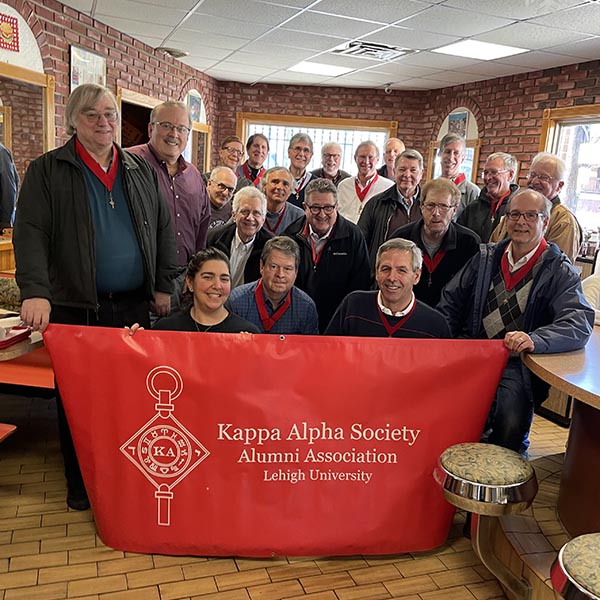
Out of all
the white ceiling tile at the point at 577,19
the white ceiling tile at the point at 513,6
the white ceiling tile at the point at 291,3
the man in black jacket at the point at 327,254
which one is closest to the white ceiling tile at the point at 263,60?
the white ceiling tile at the point at 291,3

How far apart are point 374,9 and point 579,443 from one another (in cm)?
381

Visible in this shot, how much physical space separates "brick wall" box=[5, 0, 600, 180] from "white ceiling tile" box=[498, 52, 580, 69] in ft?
0.57

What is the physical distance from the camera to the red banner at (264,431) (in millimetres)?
2094

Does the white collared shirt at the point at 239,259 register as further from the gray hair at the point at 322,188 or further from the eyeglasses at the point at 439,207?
the eyeglasses at the point at 439,207

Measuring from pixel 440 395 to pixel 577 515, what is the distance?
26.3 inches

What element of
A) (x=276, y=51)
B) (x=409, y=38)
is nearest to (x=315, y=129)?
(x=276, y=51)

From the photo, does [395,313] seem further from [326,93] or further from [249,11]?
[326,93]

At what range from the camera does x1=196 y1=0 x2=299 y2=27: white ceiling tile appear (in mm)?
4891

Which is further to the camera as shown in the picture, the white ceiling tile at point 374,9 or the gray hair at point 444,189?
the white ceiling tile at point 374,9

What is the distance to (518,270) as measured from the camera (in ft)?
8.79

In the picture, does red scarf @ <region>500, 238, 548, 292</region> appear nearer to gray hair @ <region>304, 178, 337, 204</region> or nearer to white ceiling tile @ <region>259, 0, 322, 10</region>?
gray hair @ <region>304, 178, 337, 204</region>

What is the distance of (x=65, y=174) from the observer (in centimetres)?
230

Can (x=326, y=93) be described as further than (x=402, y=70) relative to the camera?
Yes

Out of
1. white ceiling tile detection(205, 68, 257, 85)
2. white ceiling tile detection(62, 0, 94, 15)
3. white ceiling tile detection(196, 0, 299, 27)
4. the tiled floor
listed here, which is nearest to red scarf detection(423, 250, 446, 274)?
the tiled floor
